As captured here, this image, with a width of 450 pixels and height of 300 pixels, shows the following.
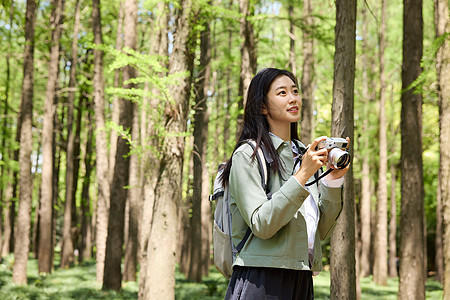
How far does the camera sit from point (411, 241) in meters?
10.5

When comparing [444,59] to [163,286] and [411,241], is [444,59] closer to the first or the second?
[411,241]

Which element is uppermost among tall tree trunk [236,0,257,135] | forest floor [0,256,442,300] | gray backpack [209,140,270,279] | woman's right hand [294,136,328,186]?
tall tree trunk [236,0,257,135]

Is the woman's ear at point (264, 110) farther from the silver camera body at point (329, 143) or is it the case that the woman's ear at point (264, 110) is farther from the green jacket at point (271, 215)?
the silver camera body at point (329, 143)

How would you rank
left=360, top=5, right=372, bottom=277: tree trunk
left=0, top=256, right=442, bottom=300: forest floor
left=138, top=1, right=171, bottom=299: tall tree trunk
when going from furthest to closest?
left=360, top=5, right=372, bottom=277: tree trunk → left=0, top=256, right=442, bottom=300: forest floor → left=138, top=1, right=171, bottom=299: tall tree trunk

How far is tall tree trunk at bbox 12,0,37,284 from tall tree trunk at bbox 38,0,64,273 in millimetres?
2292

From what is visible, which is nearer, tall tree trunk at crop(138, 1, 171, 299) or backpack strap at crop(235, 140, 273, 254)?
backpack strap at crop(235, 140, 273, 254)

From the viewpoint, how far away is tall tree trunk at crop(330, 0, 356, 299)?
6137mm

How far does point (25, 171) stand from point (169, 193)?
314 inches

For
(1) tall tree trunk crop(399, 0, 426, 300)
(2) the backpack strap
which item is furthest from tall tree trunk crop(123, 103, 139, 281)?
(2) the backpack strap

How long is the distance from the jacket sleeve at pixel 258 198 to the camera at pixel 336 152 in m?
0.17

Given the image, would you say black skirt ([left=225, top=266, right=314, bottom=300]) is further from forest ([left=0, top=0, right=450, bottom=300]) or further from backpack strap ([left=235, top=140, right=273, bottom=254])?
forest ([left=0, top=0, right=450, bottom=300])

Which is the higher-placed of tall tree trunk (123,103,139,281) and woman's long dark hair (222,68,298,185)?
woman's long dark hair (222,68,298,185)

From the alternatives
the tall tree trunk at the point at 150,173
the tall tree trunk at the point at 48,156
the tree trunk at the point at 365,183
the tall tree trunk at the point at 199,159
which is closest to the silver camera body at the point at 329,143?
the tall tree trunk at the point at 150,173

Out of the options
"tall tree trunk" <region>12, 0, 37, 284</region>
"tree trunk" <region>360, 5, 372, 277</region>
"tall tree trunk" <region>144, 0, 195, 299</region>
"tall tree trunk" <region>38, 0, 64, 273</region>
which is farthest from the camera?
"tree trunk" <region>360, 5, 372, 277</region>
